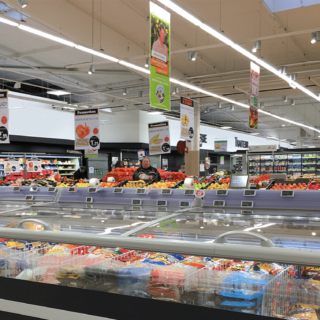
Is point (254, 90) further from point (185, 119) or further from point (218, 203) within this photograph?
point (218, 203)

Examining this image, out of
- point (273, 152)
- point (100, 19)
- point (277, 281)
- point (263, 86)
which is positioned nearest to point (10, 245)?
point (277, 281)

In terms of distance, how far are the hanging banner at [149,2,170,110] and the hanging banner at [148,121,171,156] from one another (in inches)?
252

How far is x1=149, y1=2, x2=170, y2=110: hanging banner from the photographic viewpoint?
5.82 metres

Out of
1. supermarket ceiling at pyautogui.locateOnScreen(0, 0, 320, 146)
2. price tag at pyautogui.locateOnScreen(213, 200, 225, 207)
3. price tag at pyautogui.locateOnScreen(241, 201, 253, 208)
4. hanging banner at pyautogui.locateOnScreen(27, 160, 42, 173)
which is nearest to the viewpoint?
price tag at pyautogui.locateOnScreen(241, 201, 253, 208)

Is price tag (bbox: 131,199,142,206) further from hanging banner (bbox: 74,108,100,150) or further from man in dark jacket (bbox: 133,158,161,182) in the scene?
hanging banner (bbox: 74,108,100,150)

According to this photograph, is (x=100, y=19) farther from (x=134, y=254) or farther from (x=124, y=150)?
(x=124, y=150)

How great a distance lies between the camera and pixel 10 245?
107 inches

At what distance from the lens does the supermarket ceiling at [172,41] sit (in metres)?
8.80

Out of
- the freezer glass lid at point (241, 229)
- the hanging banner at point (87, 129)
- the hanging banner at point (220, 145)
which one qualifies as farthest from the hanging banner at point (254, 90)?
the hanging banner at point (220, 145)

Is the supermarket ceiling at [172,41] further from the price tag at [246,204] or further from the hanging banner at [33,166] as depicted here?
the price tag at [246,204]

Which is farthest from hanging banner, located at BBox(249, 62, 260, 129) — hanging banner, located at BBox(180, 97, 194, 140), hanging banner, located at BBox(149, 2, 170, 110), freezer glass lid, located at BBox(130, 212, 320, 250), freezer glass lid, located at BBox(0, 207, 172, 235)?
freezer glass lid, located at BBox(130, 212, 320, 250)

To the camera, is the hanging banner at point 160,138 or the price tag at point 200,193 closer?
the price tag at point 200,193

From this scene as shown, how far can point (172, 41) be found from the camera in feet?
37.0

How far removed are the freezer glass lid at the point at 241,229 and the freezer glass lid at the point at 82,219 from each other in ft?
0.80
